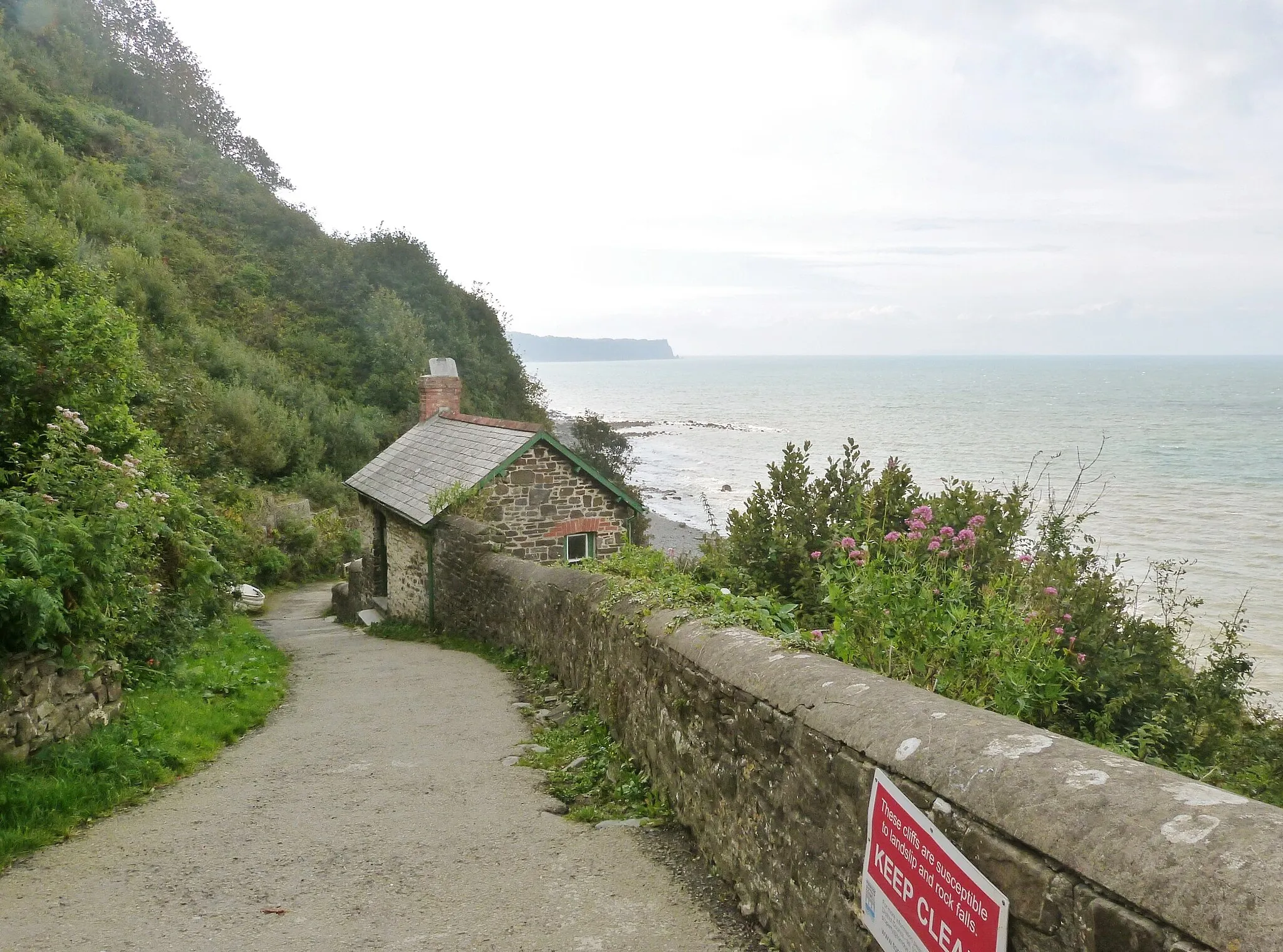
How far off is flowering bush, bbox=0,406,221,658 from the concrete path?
1452 millimetres

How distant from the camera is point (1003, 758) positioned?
2656mm

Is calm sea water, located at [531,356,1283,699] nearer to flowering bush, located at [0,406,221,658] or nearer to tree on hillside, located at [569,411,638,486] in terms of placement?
tree on hillside, located at [569,411,638,486]

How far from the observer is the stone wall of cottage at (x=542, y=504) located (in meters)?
15.2

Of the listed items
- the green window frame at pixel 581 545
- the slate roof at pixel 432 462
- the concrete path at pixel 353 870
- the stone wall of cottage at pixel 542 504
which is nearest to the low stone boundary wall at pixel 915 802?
the concrete path at pixel 353 870

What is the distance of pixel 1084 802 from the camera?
231cm

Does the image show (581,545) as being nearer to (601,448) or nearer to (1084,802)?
(1084,802)

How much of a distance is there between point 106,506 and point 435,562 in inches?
323

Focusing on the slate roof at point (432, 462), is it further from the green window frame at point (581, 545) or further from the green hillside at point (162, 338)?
the green hillside at point (162, 338)

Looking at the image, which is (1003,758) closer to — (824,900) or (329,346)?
(824,900)

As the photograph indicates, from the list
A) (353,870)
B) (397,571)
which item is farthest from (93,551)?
(397,571)

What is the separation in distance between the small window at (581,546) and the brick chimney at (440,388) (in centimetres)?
672

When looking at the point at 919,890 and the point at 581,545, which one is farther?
the point at 581,545

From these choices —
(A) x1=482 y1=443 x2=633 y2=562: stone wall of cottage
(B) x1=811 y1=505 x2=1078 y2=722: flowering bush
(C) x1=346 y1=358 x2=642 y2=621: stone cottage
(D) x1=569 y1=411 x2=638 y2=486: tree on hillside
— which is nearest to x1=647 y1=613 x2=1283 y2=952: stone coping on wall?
(B) x1=811 y1=505 x2=1078 y2=722: flowering bush

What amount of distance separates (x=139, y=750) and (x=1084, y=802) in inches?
272
